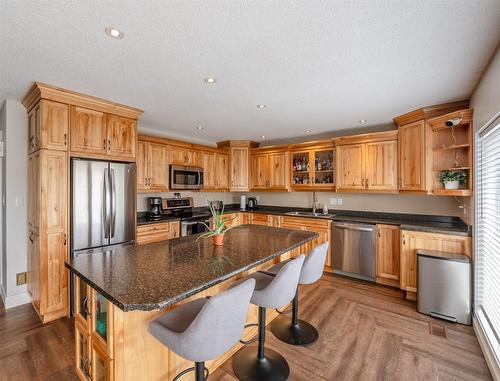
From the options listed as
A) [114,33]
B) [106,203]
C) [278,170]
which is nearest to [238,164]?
[278,170]

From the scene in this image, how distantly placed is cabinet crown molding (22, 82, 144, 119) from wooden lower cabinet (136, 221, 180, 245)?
158 cm

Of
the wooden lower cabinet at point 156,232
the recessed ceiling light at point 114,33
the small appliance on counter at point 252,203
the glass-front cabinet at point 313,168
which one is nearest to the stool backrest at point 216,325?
the recessed ceiling light at point 114,33

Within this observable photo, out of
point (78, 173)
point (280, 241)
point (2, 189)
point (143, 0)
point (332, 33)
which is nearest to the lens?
point (143, 0)

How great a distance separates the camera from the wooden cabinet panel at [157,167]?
3.97 meters

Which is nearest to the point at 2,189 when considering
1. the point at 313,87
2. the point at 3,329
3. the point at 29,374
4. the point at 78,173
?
the point at 78,173

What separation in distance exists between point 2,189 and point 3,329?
176 cm

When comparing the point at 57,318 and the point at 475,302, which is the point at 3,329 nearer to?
the point at 57,318

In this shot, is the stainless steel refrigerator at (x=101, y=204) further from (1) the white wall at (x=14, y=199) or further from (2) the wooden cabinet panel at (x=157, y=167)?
(1) the white wall at (x=14, y=199)

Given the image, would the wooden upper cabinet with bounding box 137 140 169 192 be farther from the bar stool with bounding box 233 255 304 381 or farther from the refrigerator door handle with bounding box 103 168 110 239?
the bar stool with bounding box 233 255 304 381

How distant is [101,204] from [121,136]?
2.98 feet

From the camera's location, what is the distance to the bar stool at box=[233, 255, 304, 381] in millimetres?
1751

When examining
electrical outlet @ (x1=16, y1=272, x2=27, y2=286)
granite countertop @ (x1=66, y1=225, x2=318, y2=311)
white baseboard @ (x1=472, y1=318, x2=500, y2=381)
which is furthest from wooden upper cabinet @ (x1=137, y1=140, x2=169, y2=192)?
white baseboard @ (x1=472, y1=318, x2=500, y2=381)

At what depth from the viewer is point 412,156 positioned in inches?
133

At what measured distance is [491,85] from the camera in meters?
2.06
